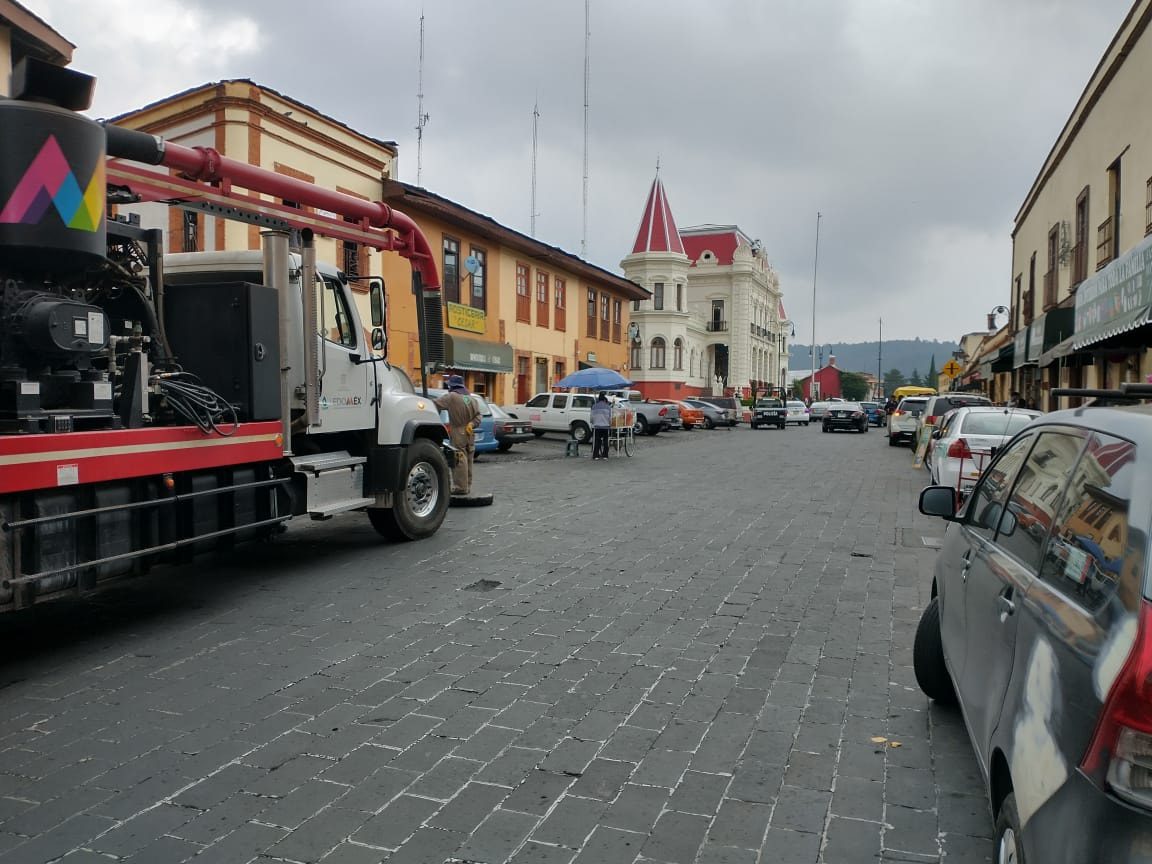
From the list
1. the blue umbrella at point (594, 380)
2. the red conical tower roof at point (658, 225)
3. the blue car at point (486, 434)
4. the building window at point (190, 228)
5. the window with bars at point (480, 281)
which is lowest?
the blue car at point (486, 434)

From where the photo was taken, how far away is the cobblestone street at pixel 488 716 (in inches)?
130

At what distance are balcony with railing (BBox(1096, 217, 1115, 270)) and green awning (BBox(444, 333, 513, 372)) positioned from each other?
16.7 meters

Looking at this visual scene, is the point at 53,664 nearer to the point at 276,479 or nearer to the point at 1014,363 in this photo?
the point at 276,479

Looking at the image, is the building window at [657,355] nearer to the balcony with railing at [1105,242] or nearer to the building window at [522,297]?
the building window at [522,297]

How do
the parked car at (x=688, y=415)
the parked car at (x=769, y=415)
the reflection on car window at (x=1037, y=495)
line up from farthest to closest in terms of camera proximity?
the parked car at (x=769, y=415) < the parked car at (x=688, y=415) < the reflection on car window at (x=1037, y=495)

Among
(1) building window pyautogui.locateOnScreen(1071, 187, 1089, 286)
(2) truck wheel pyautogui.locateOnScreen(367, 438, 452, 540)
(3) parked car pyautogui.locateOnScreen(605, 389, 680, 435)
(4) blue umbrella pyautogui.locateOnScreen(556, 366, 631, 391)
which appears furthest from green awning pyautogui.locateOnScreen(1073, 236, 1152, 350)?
(3) parked car pyautogui.locateOnScreen(605, 389, 680, 435)

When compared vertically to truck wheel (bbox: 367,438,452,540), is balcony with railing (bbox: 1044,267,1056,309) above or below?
above

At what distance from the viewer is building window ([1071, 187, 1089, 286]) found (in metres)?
19.5

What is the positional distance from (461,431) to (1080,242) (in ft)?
50.5

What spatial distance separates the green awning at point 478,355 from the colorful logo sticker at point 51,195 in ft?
68.9

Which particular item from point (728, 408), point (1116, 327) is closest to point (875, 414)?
point (728, 408)

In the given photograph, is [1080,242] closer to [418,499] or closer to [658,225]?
[418,499]

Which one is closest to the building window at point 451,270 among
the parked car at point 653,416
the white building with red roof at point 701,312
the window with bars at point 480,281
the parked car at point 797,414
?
the window with bars at point 480,281

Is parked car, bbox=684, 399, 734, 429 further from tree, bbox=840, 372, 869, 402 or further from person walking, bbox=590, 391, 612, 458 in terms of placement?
tree, bbox=840, 372, 869, 402
